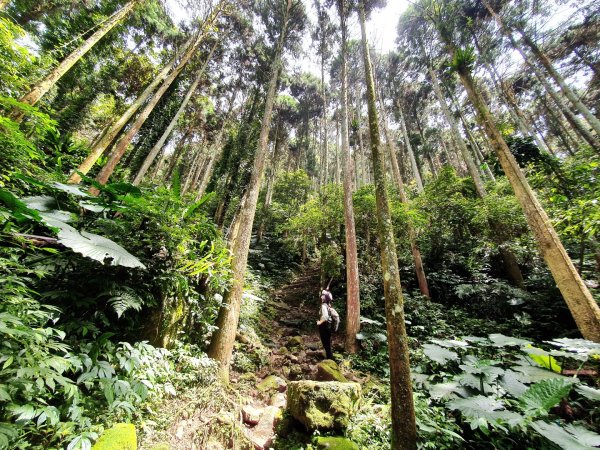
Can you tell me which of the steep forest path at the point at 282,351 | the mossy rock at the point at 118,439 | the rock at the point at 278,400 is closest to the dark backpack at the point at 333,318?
the steep forest path at the point at 282,351

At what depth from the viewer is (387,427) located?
3.29 metres

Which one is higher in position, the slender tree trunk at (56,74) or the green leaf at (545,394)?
the slender tree trunk at (56,74)

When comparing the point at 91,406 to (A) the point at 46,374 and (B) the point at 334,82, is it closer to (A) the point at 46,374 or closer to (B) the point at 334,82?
(A) the point at 46,374

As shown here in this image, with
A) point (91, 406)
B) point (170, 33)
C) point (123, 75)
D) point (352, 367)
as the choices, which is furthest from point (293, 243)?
point (123, 75)

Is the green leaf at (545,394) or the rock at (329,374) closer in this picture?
the green leaf at (545,394)

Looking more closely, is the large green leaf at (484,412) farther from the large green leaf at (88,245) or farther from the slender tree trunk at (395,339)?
the large green leaf at (88,245)

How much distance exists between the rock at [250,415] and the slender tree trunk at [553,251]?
18.0ft

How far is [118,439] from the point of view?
84.9 inches

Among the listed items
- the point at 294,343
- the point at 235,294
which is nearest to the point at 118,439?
the point at 235,294

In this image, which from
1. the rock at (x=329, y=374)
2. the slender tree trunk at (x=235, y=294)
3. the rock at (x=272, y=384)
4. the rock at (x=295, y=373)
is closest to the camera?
the slender tree trunk at (x=235, y=294)

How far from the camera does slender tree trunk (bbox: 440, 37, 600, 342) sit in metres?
4.05

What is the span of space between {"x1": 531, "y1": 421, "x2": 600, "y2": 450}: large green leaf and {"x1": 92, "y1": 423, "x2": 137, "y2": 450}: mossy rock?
3.17 metres

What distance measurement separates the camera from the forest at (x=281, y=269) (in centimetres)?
207

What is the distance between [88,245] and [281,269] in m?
11.7
